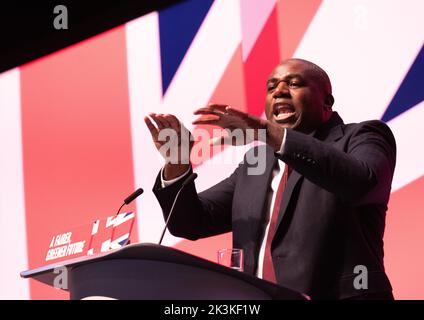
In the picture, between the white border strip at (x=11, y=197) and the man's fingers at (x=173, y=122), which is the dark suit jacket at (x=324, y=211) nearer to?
the man's fingers at (x=173, y=122)

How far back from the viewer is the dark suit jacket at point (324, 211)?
78.8 inches

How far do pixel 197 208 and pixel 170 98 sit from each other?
43.2 inches

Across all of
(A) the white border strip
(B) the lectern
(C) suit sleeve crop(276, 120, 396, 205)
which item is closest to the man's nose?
(C) suit sleeve crop(276, 120, 396, 205)

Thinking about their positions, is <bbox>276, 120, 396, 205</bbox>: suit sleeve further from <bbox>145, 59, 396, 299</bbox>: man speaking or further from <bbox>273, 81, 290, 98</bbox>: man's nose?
<bbox>273, 81, 290, 98</bbox>: man's nose

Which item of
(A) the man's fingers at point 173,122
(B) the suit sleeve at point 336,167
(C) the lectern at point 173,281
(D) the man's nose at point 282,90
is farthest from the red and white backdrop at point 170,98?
(C) the lectern at point 173,281

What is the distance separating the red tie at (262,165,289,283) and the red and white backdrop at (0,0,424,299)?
1.90 feet

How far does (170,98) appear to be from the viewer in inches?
134

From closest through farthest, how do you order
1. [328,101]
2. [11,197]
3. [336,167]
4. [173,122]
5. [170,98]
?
[336,167], [173,122], [328,101], [170,98], [11,197]

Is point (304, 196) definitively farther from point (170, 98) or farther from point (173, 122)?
point (170, 98)

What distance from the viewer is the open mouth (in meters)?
2.45

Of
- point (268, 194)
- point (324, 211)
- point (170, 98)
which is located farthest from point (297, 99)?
point (170, 98)

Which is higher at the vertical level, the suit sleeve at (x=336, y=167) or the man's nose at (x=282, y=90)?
the man's nose at (x=282, y=90)
